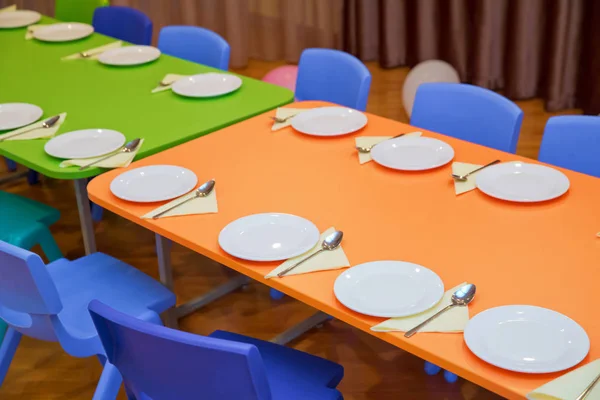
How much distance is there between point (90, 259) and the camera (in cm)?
237

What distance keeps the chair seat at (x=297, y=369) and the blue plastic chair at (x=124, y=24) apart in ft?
6.92

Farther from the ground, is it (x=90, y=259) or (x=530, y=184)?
(x=530, y=184)

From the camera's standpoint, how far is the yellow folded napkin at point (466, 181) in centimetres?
199

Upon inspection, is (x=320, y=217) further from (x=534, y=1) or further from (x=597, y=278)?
(x=534, y=1)

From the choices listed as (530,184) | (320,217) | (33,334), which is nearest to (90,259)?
(33,334)

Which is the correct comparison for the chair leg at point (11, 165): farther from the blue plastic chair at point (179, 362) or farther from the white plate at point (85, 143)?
the blue plastic chair at point (179, 362)

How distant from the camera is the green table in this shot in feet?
7.79

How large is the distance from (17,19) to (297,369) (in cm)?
260

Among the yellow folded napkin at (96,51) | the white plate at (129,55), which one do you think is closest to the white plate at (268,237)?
the white plate at (129,55)

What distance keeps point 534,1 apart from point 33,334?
332 centimetres

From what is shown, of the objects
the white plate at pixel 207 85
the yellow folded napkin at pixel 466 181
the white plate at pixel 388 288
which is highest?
the white plate at pixel 207 85

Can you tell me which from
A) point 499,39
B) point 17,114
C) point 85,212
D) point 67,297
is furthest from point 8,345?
point 499,39

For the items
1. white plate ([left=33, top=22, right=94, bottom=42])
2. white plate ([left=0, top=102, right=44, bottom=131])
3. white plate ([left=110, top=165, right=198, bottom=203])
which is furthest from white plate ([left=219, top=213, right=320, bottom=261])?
white plate ([left=33, top=22, right=94, bottom=42])

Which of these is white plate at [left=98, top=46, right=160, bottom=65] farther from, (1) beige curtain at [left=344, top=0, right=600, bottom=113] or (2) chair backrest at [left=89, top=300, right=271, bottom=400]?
(1) beige curtain at [left=344, top=0, right=600, bottom=113]
